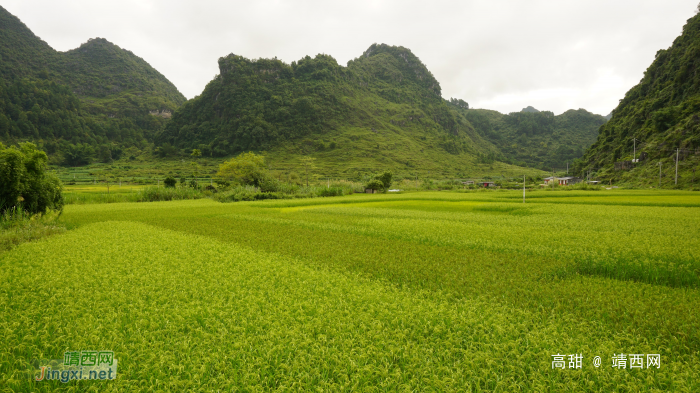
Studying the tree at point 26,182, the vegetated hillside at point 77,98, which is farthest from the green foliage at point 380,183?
the vegetated hillside at point 77,98

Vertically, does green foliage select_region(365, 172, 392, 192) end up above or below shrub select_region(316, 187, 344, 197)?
above

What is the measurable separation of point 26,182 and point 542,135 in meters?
203

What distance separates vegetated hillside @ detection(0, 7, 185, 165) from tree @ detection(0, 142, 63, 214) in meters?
116

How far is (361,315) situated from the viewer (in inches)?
155

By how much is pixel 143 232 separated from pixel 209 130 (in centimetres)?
12951

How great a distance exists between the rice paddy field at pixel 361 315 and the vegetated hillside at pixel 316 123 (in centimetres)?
7932

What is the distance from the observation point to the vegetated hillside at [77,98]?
104m

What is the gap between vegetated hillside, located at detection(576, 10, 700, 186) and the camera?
47812 millimetres

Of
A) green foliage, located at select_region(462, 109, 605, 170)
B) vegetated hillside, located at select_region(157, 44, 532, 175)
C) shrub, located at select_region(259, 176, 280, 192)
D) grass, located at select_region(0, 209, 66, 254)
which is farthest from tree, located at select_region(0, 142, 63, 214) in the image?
green foliage, located at select_region(462, 109, 605, 170)

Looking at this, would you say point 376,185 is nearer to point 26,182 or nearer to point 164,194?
point 164,194

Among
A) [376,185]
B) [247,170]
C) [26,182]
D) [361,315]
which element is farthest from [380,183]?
[361,315]

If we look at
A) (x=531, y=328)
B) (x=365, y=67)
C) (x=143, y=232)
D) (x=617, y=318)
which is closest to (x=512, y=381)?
(x=531, y=328)

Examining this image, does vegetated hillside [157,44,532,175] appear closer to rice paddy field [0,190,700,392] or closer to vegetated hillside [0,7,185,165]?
vegetated hillside [0,7,185,165]

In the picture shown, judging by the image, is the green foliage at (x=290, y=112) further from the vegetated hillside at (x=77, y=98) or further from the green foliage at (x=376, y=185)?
the green foliage at (x=376, y=185)
